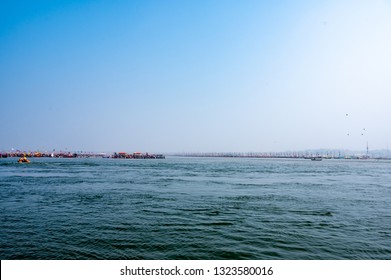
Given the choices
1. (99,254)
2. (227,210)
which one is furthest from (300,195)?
(99,254)

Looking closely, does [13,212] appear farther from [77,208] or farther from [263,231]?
[263,231]

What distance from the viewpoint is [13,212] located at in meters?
14.9

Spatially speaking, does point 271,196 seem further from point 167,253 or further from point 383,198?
point 167,253

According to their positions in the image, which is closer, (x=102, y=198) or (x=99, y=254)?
(x=99, y=254)

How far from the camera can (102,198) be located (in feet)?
63.9

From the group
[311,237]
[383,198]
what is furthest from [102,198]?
[383,198]

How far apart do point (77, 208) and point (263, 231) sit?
388 inches

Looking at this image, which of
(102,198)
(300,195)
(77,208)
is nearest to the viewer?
(77,208)

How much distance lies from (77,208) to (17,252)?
6.89 meters

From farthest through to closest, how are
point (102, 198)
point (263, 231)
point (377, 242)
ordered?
point (102, 198), point (263, 231), point (377, 242)

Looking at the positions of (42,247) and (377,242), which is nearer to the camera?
(42,247)
